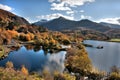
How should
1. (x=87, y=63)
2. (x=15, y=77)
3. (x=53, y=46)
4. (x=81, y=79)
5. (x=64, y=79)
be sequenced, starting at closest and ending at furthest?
(x=15, y=77)
(x=64, y=79)
(x=81, y=79)
(x=87, y=63)
(x=53, y=46)

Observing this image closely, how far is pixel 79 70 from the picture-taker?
61500 millimetres

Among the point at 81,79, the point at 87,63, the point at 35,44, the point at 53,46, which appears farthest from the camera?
the point at 35,44

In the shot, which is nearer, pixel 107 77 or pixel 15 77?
pixel 15 77

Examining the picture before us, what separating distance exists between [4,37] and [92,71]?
102 metres

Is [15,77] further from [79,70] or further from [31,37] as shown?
[31,37]

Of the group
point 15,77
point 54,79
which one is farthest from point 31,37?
point 15,77

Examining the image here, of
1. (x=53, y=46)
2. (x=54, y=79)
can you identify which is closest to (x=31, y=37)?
(x=53, y=46)

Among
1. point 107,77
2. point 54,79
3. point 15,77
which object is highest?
point 15,77

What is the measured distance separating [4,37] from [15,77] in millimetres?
133564

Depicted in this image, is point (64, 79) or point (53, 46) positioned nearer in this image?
point (64, 79)

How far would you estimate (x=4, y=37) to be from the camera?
14862 cm

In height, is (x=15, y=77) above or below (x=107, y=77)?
above

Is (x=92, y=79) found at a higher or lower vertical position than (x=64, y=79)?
lower

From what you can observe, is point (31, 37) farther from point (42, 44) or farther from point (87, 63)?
point (87, 63)
